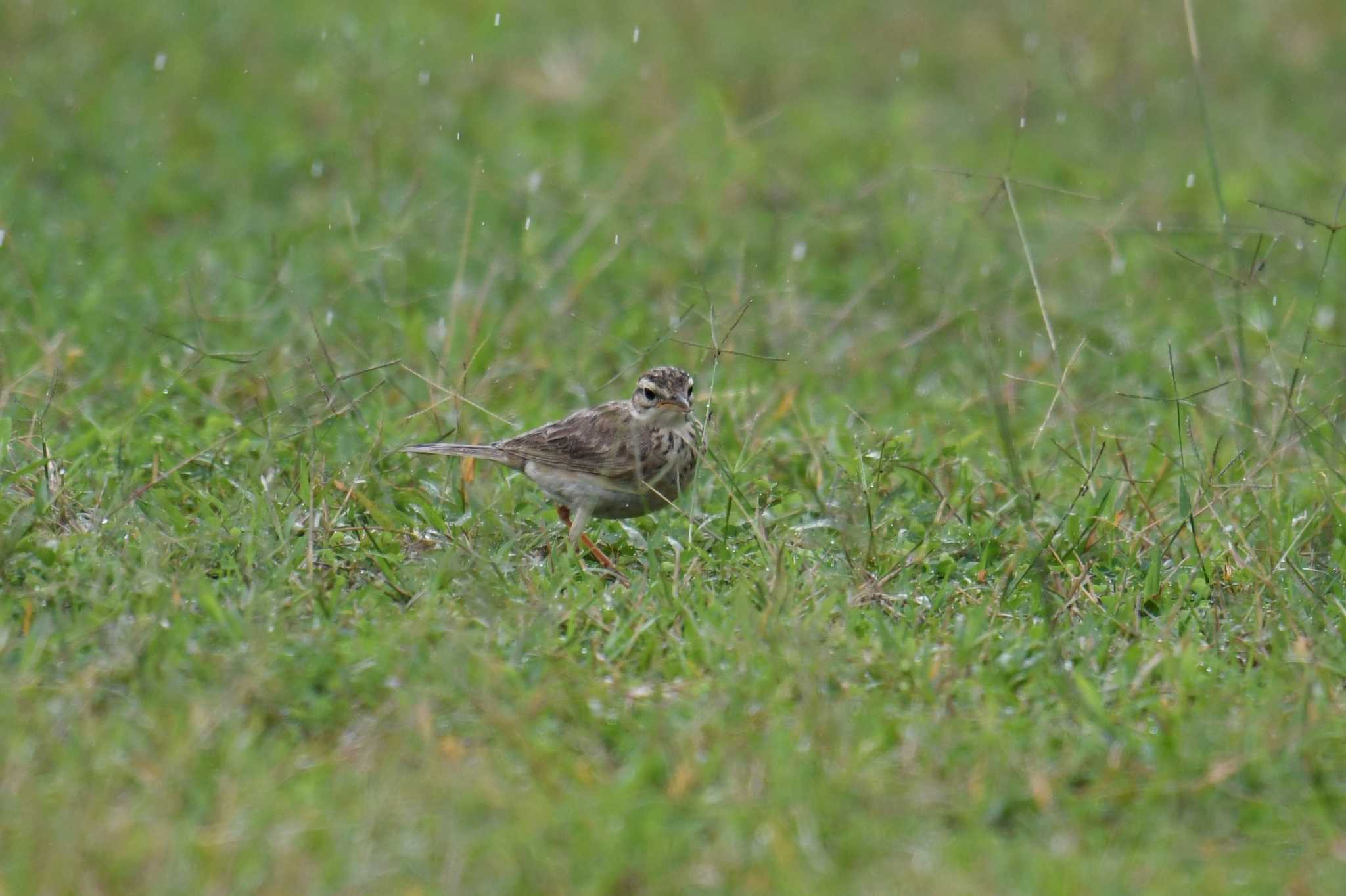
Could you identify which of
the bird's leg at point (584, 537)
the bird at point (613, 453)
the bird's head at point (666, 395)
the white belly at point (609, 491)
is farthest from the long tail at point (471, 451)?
the bird's head at point (666, 395)

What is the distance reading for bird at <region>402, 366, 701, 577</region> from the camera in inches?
253

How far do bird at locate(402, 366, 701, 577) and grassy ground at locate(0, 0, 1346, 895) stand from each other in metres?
0.15

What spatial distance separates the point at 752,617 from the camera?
17.6ft

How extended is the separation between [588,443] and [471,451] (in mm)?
468

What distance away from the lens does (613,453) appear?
646cm

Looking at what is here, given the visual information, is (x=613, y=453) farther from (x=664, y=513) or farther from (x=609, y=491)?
(x=664, y=513)

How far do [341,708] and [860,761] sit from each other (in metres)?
1.39

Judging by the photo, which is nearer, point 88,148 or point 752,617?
point 752,617

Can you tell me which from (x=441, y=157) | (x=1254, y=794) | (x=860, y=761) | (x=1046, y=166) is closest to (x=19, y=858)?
(x=860, y=761)

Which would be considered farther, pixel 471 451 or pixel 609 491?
pixel 471 451

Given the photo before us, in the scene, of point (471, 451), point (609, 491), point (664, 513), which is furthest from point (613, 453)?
point (471, 451)

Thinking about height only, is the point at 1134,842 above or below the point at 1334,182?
above

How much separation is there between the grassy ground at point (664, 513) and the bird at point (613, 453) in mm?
152

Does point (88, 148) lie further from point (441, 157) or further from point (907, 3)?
point (907, 3)
